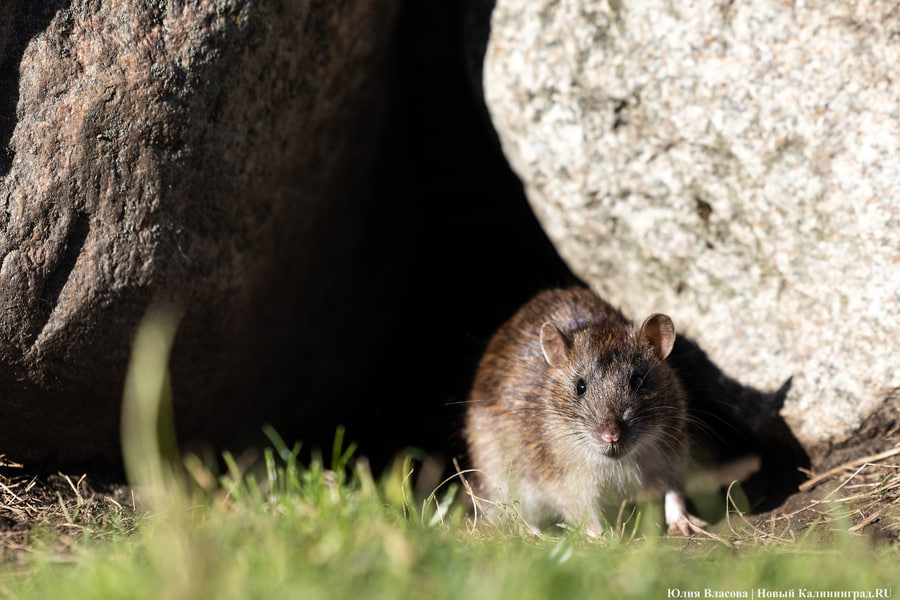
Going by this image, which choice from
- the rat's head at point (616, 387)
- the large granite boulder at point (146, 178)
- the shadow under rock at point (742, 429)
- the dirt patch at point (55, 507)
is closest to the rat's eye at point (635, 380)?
the rat's head at point (616, 387)

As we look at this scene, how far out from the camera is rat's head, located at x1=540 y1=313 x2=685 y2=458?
4.60 meters

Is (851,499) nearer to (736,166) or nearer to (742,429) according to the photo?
(742,429)

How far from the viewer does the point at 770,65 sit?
14.4 ft

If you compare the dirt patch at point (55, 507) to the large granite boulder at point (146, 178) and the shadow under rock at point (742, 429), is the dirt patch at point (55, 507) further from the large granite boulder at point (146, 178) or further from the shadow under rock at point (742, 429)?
the shadow under rock at point (742, 429)

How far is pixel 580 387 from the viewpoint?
15.8ft

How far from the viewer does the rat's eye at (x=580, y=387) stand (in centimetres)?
481

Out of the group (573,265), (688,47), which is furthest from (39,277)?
(688,47)

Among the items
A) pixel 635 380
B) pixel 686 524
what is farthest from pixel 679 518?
pixel 635 380

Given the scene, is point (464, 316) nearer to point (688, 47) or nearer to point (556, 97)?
point (556, 97)

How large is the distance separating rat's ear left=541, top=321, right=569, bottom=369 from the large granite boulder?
6.48ft

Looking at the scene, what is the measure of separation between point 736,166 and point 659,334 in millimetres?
1137

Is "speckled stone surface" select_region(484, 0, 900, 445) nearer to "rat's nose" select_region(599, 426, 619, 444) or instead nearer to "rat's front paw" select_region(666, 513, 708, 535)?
"rat's front paw" select_region(666, 513, 708, 535)

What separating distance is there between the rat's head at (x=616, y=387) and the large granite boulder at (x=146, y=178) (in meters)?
2.10

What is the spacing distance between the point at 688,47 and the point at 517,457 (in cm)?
282
